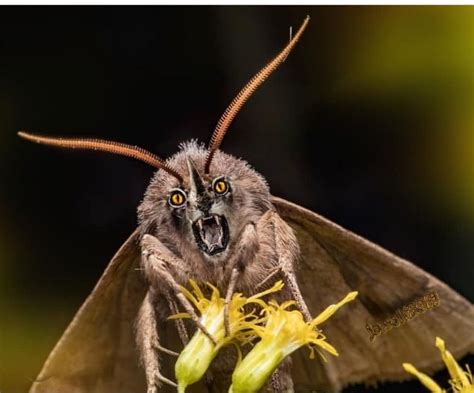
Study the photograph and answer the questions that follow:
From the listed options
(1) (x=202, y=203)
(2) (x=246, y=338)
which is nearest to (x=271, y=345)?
(2) (x=246, y=338)

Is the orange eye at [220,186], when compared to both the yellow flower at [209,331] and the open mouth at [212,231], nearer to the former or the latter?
the open mouth at [212,231]

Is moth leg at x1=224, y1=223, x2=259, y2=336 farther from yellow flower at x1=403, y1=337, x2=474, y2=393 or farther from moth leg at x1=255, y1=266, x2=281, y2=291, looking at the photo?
yellow flower at x1=403, y1=337, x2=474, y2=393

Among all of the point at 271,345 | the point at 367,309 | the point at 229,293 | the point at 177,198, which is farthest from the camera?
the point at 367,309

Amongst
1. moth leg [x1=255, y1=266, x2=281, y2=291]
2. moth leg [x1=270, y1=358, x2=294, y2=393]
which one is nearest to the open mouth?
moth leg [x1=255, y1=266, x2=281, y2=291]

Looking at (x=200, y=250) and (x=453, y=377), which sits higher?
(x=200, y=250)

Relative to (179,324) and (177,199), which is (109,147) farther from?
(179,324)

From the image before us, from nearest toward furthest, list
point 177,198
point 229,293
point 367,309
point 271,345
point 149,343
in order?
point 271,345 → point 229,293 → point 177,198 → point 149,343 → point 367,309

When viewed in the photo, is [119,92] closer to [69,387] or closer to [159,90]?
[159,90]
